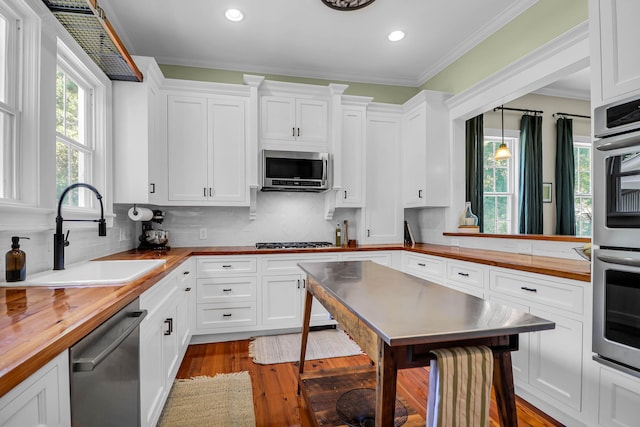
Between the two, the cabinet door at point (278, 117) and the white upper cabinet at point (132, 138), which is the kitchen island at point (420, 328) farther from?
the cabinet door at point (278, 117)

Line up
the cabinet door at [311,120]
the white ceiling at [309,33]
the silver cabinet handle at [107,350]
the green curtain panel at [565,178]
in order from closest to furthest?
the silver cabinet handle at [107,350]
the white ceiling at [309,33]
the cabinet door at [311,120]
the green curtain panel at [565,178]

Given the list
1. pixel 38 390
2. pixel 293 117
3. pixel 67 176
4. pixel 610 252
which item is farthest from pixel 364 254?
pixel 38 390

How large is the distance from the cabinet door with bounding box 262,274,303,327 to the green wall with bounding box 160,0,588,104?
2258mm

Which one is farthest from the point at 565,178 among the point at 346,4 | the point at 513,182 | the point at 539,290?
the point at 346,4

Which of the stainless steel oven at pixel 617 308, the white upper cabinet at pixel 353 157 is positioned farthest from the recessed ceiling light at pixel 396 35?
the stainless steel oven at pixel 617 308

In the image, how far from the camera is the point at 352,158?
3.67 m

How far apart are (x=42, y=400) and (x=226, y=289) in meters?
2.37

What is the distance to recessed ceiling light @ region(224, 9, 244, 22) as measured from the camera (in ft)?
8.95

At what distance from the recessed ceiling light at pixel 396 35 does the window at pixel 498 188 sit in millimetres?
2324

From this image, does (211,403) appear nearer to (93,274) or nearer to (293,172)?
(93,274)

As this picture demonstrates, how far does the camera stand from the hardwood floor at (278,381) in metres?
1.95

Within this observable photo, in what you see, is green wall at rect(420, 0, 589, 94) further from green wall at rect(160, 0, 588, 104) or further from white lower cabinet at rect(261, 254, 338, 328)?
white lower cabinet at rect(261, 254, 338, 328)

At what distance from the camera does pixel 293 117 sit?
3.48 metres

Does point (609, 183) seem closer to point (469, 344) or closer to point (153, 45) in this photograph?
point (469, 344)
